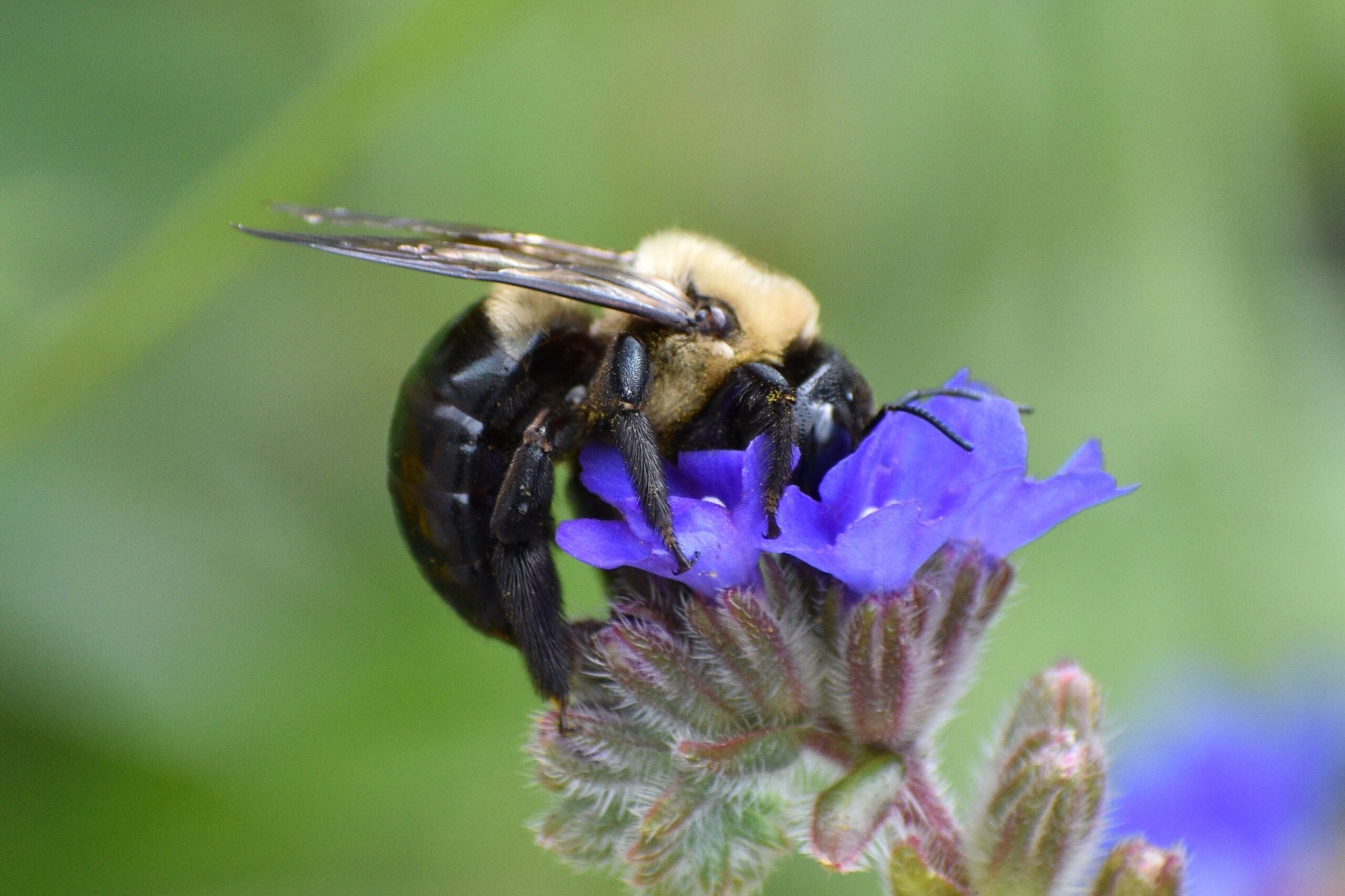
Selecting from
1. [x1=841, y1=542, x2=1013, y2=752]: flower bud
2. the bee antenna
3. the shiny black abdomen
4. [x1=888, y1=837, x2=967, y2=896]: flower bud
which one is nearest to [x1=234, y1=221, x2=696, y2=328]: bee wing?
the shiny black abdomen

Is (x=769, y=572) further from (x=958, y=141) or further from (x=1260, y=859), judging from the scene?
(x=958, y=141)

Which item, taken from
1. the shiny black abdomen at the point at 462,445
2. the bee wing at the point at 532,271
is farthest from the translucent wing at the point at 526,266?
the shiny black abdomen at the point at 462,445

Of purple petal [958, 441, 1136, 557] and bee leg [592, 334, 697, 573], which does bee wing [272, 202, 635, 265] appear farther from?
purple petal [958, 441, 1136, 557]

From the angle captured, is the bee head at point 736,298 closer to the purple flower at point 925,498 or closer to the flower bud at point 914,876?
the purple flower at point 925,498

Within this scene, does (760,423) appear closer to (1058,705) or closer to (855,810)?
(855,810)

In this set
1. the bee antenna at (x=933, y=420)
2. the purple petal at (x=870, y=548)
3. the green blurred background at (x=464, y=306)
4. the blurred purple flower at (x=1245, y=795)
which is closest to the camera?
the purple petal at (x=870, y=548)

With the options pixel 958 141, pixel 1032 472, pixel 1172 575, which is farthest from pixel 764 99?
pixel 1172 575
